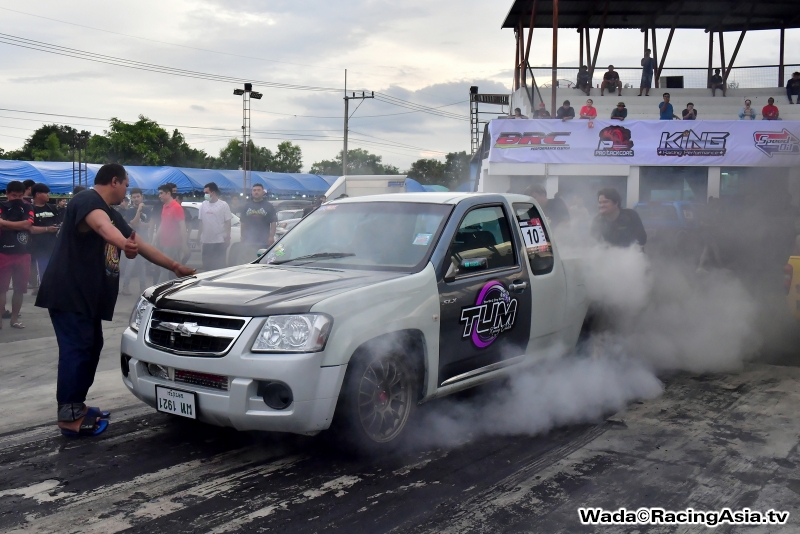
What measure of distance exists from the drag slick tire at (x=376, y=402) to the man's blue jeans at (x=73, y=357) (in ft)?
6.14

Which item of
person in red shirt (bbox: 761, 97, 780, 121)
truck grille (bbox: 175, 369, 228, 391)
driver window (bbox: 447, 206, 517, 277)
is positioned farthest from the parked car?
person in red shirt (bbox: 761, 97, 780, 121)

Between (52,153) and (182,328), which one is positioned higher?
(52,153)

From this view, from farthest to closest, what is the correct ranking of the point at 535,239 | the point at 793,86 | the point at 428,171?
1. the point at 428,171
2. the point at 793,86
3. the point at 535,239

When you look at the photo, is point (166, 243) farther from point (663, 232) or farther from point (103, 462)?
point (663, 232)

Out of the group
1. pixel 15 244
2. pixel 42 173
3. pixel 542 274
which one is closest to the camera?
pixel 542 274

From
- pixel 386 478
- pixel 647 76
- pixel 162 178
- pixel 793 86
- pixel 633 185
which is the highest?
pixel 647 76

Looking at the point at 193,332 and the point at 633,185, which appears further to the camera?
the point at 633,185

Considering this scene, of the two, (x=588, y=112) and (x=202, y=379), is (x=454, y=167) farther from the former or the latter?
(x=202, y=379)

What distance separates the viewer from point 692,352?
763cm

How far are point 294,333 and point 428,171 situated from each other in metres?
92.1

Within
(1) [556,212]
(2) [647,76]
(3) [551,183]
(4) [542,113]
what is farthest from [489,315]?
(2) [647,76]

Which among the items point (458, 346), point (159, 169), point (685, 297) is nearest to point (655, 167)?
point (685, 297)

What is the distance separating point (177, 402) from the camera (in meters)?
4.38

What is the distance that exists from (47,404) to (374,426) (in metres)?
3.05
